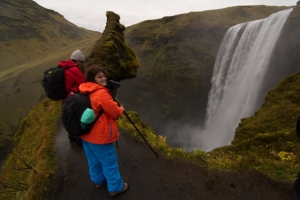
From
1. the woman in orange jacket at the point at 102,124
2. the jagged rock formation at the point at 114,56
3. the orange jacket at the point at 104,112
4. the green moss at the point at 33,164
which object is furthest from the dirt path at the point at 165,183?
the jagged rock formation at the point at 114,56

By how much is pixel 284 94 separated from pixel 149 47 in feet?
197

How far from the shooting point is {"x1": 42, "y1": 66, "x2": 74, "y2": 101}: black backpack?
17.5 ft

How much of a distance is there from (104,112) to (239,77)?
3678cm

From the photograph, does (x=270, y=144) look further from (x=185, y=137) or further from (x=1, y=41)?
(x=1, y=41)

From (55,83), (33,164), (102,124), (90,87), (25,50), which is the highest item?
(90,87)

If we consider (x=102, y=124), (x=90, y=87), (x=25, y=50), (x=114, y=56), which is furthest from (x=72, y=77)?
(x=25, y=50)

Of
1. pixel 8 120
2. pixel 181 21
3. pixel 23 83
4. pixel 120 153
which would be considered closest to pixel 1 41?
pixel 23 83

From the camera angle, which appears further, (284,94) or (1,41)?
(1,41)

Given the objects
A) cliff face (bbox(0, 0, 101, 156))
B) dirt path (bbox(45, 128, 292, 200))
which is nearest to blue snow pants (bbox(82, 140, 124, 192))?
dirt path (bbox(45, 128, 292, 200))

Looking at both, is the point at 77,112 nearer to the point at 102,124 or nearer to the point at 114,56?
the point at 102,124

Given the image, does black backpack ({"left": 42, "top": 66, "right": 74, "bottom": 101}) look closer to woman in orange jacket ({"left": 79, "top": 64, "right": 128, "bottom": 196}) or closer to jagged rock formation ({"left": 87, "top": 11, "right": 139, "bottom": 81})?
woman in orange jacket ({"left": 79, "top": 64, "right": 128, "bottom": 196})

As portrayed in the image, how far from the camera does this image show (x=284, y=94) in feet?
46.3

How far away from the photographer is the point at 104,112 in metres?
4.11

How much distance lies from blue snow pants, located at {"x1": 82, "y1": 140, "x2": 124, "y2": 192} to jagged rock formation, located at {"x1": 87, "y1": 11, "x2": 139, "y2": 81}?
919 cm
